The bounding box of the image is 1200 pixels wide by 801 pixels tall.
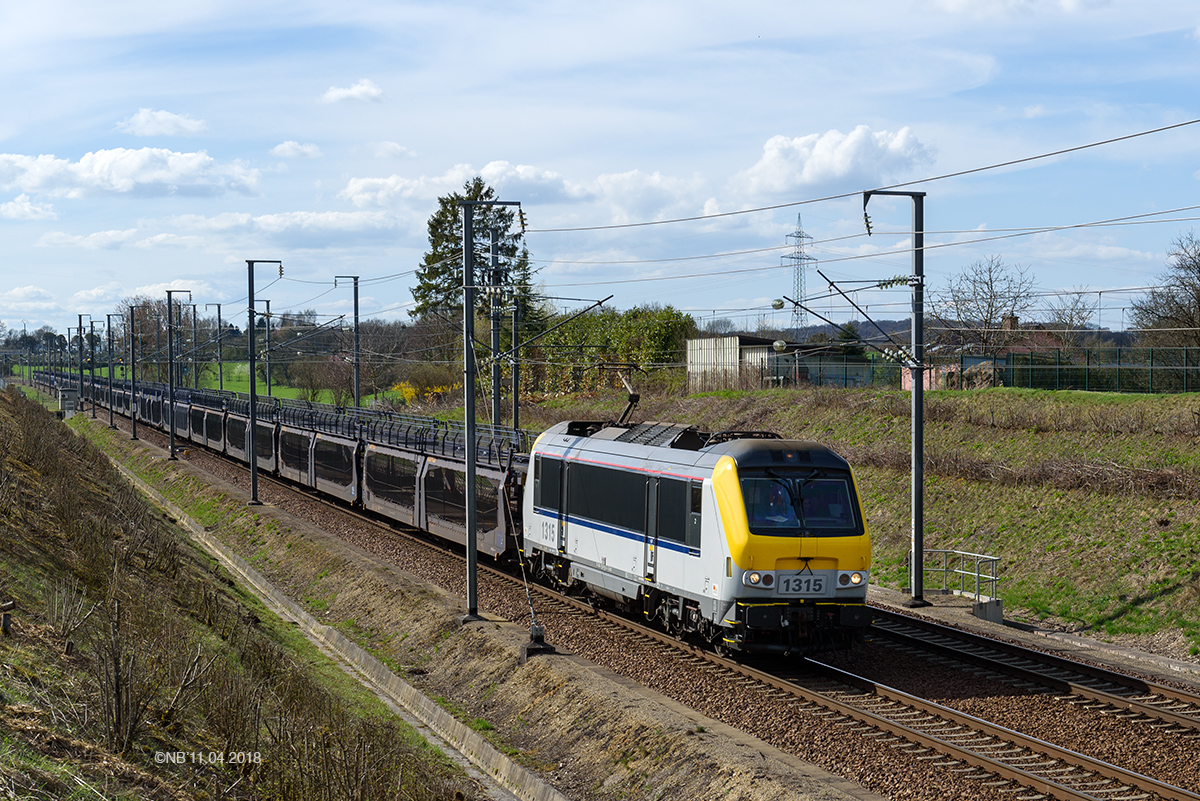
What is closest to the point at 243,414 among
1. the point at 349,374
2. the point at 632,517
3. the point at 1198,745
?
the point at 349,374

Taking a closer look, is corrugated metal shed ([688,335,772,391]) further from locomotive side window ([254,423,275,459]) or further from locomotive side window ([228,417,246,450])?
locomotive side window ([228,417,246,450])

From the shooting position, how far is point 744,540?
13742 millimetres

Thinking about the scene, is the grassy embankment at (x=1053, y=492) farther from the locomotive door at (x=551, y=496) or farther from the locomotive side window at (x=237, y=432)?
the locomotive side window at (x=237, y=432)

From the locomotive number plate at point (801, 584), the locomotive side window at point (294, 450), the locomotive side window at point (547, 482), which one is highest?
the locomotive side window at point (547, 482)

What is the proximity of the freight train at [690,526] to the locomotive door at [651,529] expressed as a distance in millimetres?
32

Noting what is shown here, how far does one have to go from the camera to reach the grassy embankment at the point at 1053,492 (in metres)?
19.0

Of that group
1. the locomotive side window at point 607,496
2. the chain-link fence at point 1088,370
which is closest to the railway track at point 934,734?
the locomotive side window at point 607,496

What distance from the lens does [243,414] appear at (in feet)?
159

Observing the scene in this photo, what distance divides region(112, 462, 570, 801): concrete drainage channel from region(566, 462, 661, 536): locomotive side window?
14.3 feet

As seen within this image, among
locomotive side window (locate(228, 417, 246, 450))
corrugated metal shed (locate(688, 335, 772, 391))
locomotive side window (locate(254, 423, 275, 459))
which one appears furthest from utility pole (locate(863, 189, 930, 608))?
locomotive side window (locate(228, 417, 246, 450))

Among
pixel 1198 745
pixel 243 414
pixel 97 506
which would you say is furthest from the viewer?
pixel 243 414

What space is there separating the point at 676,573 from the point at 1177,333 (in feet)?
91.4

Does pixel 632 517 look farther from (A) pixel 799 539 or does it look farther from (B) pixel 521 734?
(B) pixel 521 734

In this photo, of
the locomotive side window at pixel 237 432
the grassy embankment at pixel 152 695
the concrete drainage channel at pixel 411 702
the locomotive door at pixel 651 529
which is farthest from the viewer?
the locomotive side window at pixel 237 432
